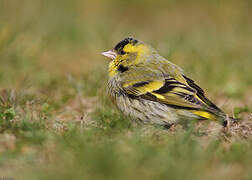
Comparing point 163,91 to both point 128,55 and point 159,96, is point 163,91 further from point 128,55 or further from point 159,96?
point 128,55

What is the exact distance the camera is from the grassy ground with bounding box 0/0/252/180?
11.4 ft

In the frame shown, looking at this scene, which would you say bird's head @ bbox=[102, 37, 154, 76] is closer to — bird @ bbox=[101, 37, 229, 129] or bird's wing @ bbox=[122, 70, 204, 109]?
bird @ bbox=[101, 37, 229, 129]

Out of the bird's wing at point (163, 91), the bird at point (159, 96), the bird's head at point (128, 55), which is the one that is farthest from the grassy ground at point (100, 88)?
the bird's head at point (128, 55)

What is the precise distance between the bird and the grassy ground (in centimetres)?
20

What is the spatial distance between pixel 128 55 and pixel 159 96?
3.43 ft

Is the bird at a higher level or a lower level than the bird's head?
lower

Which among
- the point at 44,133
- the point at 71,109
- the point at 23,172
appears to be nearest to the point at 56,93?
the point at 71,109

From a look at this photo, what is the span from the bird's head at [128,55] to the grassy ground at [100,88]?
0.51 m

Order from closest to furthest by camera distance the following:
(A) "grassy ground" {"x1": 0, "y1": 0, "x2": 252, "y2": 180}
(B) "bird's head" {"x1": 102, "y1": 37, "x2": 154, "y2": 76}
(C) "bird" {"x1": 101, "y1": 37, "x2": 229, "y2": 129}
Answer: (A) "grassy ground" {"x1": 0, "y1": 0, "x2": 252, "y2": 180}, (C) "bird" {"x1": 101, "y1": 37, "x2": 229, "y2": 129}, (B) "bird's head" {"x1": 102, "y1": 37, "x2": 154, "y2": 76}

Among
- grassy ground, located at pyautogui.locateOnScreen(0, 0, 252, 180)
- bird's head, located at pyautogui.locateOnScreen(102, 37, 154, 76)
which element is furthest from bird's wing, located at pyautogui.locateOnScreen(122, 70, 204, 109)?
bird's head, located at pyautogui.locateOnScreen(102, 37, 154, 76)

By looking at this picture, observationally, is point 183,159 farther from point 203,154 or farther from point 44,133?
point 44,133

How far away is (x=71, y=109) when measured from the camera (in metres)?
5.93

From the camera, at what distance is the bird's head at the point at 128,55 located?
5.60 m

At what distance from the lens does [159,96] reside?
16.0 feet
